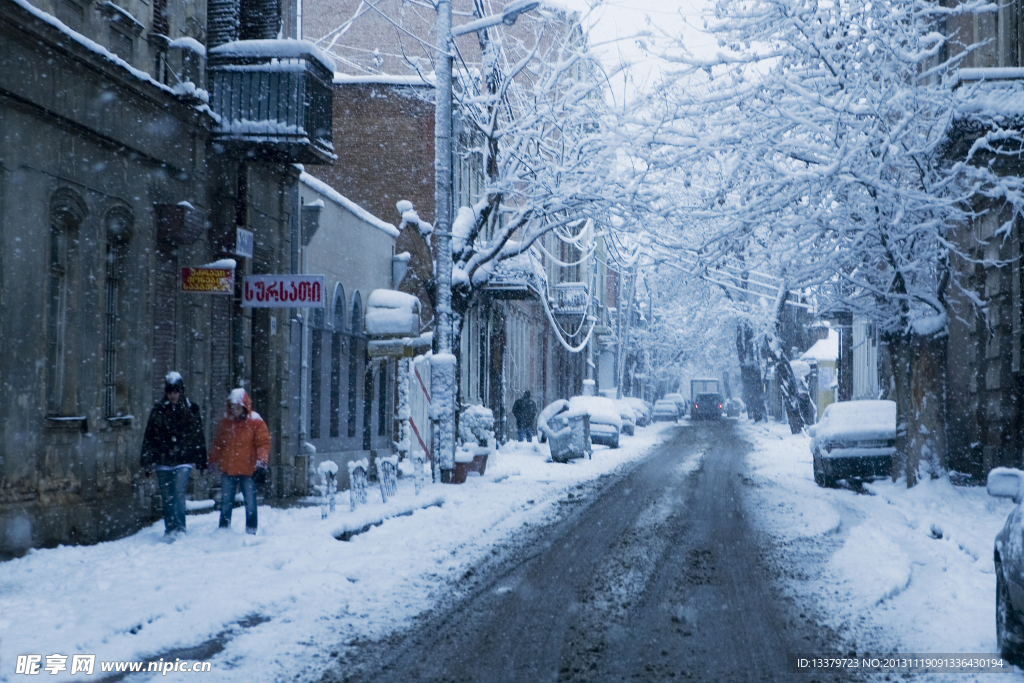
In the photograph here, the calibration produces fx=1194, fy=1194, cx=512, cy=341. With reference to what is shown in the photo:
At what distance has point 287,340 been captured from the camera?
18703 mm

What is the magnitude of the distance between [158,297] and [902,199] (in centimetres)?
1045

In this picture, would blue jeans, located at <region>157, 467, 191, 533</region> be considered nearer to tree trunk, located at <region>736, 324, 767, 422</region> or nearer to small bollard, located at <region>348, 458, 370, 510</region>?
small bollard, located at <region>348, 458, 370, 510</region>

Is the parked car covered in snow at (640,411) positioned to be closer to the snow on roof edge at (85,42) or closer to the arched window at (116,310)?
the arched window at (116,310)

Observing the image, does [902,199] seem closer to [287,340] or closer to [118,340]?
[287,340]

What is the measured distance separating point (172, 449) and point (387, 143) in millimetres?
18066

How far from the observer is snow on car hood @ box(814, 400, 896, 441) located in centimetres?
2134

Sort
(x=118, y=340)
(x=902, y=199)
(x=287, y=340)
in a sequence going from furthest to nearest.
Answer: (x=287, y=340) → (x=902, y=199) → (x=118, y=340)

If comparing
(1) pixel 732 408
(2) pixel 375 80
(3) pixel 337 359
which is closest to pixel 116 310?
(3) pixel 337 359

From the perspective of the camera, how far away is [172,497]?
1250cm

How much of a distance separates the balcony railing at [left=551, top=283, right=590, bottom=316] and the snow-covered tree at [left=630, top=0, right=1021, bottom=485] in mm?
25162

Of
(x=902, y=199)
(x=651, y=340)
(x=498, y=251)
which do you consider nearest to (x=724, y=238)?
(x=902, y=199)

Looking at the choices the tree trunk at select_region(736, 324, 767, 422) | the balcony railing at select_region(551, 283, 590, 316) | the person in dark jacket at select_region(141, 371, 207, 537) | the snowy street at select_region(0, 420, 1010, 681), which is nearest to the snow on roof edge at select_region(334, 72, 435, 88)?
the snowy street at select_region(0, 420, 1010, 681)

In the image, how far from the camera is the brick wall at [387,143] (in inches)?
1157

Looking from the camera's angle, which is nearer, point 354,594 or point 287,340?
point 354,594
